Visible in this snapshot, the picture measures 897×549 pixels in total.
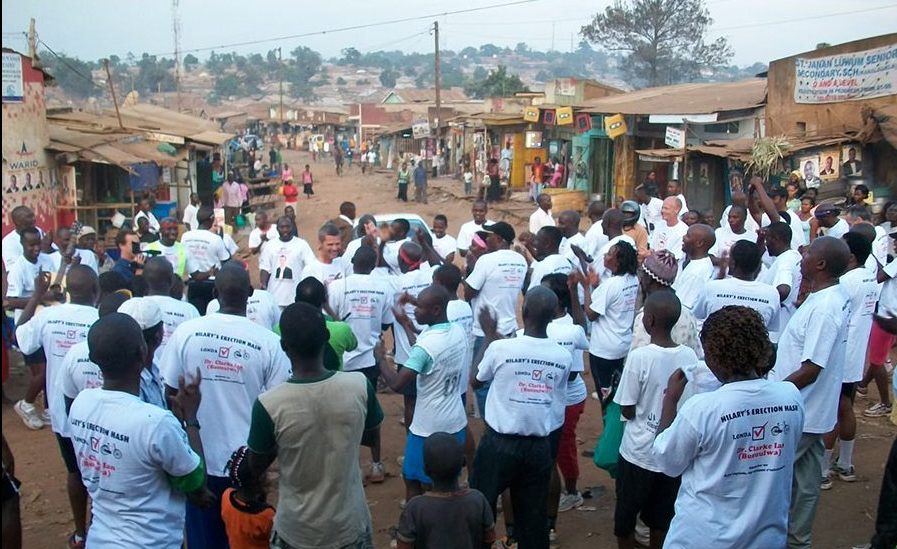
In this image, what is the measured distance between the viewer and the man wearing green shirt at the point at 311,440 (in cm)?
368

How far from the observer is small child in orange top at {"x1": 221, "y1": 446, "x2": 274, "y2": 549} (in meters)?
Answer: 4.11

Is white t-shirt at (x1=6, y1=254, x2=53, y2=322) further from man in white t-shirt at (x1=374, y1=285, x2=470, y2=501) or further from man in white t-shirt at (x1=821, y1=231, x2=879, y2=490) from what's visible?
man in white t-shirt at (x1=821, y1=231, x2=879, y2=490)

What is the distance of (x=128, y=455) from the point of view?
3.62 metres

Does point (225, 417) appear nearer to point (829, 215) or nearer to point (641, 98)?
point (829, 215)

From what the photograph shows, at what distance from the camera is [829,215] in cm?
890

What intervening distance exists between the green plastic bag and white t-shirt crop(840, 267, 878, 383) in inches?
87.6

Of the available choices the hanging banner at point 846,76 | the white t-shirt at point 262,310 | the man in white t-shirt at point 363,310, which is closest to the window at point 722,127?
the hanging banner at point 846,76

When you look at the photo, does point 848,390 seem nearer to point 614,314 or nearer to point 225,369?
point 614,314

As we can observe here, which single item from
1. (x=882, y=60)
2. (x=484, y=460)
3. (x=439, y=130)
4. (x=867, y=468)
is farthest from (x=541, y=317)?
A: (x=439, y=130)

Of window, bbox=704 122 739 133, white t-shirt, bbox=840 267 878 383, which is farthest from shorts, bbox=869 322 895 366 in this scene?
window, bbox=704 122 739 133

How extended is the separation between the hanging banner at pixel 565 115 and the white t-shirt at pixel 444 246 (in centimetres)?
1623

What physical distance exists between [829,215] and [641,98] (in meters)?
16.7

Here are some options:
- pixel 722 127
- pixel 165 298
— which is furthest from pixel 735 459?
pixel 722 127

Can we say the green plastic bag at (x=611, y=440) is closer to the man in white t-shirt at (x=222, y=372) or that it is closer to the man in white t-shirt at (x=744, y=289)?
the man in white t-shirt at (x=744, y=289)
